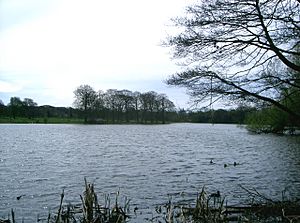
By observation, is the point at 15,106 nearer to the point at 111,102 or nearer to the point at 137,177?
the point at 111,102

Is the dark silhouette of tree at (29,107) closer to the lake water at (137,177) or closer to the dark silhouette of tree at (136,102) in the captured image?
the dark silhouette of tree at (136,102)

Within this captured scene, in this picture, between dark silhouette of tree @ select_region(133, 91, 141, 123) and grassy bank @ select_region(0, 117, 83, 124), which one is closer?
grassy bank @ select_region(0, 117, 83, 124)

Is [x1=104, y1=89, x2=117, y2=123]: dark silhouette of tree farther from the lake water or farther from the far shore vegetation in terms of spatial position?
the lake water

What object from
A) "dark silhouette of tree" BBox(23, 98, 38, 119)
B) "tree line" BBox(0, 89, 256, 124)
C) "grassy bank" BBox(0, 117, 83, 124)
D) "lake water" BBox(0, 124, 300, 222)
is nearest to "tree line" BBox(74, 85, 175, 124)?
"tree line" BBox(0, 89, 256, 124)

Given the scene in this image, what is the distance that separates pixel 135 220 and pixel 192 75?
174 inches

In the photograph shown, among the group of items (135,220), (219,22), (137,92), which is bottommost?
(135,220)

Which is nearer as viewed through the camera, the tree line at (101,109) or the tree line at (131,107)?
the tree line at (101,109)

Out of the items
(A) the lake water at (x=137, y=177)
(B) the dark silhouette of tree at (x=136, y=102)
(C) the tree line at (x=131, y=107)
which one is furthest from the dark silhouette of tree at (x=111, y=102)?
(A) the lake water at (x=137, y=177)

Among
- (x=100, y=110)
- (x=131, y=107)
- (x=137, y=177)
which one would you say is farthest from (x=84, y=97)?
(x=137, y=177)

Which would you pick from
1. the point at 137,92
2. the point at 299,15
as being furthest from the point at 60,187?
the point at 137,92

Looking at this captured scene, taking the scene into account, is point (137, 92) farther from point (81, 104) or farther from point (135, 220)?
point (135, 220)

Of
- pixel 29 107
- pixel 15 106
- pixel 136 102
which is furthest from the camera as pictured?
pixel 136 102

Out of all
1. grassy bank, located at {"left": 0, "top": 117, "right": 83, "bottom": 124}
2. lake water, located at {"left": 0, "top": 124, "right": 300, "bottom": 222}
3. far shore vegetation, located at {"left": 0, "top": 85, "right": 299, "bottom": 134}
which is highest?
far shore vegetation, located at {"left": 0, "top": 85, "right": 299, "bottom": 134}

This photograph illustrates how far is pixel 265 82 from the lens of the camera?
8828mm
